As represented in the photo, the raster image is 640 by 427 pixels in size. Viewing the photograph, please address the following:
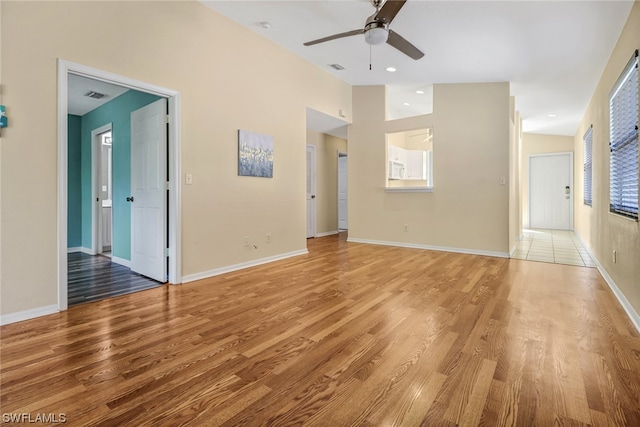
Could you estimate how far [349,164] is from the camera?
6.43 meters

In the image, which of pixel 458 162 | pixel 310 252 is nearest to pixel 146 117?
pixel 310 252

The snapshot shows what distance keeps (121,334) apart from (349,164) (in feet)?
16.6

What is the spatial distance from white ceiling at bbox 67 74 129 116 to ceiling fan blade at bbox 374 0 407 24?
3.30 m

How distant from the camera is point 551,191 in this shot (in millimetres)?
8586

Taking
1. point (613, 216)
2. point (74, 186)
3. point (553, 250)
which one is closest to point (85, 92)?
point (74, 186)

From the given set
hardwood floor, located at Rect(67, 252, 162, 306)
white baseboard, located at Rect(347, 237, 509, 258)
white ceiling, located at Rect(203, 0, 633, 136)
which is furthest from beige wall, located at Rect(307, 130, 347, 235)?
hardwood floor, located at Rect(67, 252, 162, 306)

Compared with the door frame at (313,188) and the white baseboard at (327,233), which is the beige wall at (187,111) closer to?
the door frame at (313,188)

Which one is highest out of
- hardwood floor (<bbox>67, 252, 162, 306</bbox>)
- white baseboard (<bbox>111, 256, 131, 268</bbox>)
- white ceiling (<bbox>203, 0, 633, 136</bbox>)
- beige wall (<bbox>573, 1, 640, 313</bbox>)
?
white ceiling (<bbox>203, 0, 633, 136</bbox>)

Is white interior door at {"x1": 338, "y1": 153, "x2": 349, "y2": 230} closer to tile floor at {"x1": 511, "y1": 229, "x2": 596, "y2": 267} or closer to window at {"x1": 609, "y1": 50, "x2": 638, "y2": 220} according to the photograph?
tile floor at {"x1": 511, "y1": 229, "x2": 596, "y2": 267}

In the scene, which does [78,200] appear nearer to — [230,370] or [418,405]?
[230,370]

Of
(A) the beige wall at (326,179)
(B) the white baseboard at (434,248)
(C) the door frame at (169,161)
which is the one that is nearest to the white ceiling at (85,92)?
(C) the door frame at (169,161)

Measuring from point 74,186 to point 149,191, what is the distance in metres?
3.19

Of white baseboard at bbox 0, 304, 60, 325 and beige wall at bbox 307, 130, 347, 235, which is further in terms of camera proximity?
beige wall at bbox 307, 130, 347, 235

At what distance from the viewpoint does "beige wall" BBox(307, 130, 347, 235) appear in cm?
727
